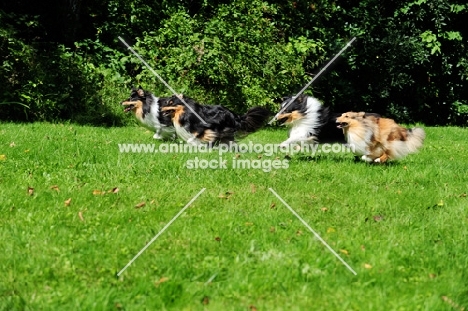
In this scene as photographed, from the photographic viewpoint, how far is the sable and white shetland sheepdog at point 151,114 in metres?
9.39

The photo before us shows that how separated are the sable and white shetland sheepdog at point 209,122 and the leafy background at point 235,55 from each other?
3.72 meters

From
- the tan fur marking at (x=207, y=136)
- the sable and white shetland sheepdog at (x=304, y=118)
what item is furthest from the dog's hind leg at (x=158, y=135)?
the sable and white shetland sheepdog at (x=304, y=118)

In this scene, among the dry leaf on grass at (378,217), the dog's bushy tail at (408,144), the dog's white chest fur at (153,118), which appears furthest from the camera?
the dog's white chest fur at (153,118)

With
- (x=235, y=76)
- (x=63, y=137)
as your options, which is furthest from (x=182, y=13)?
(x=63, y=137)

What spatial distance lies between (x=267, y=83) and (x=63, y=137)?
5880mm

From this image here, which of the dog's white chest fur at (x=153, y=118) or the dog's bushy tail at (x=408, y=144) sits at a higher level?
the dog's bushy tail at (x=408, y=144)

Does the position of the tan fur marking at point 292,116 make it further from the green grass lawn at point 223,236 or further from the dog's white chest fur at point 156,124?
the dog's white chest fur at point 156,124

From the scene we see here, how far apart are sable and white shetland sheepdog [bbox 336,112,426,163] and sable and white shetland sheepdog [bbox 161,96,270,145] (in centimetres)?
185

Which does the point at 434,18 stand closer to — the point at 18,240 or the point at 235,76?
the point at 235,76

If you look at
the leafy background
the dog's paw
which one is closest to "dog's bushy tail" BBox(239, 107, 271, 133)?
the dog's paw

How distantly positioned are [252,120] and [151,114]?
6.08 feet

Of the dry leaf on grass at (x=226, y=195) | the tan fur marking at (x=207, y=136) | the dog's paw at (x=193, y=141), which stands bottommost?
the dog's paw at (x=193, y=141)

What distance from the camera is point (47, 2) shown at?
47.8ft

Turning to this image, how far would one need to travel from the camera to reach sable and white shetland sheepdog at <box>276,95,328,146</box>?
8.14 metres
